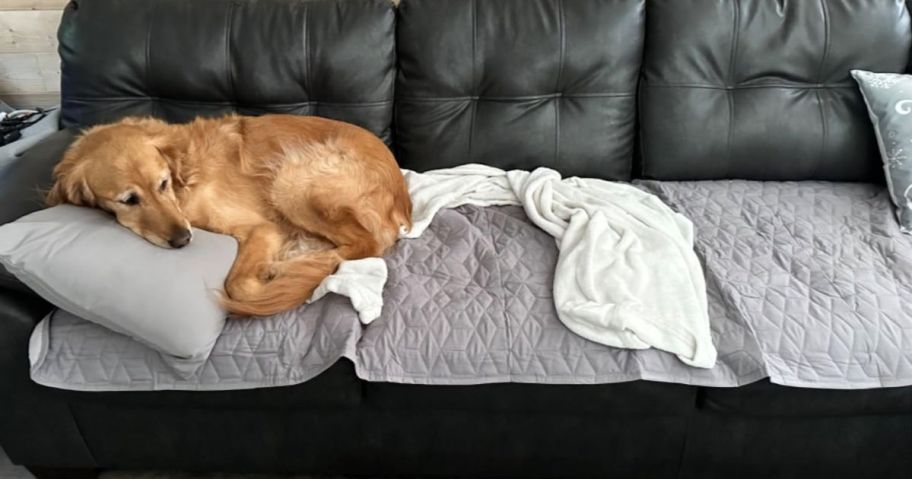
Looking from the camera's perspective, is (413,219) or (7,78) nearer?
(413,219)

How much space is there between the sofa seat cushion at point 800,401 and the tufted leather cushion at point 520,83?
0.83 metres

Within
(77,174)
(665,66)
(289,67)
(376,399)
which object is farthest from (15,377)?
(665,66)

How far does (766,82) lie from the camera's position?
199 centimetres

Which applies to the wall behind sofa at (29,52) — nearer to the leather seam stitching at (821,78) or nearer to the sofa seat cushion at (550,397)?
the sofa seat cushion at (550,397)

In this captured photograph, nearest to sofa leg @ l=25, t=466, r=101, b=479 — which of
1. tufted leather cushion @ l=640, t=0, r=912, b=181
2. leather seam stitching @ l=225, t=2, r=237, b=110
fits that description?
leather seam stitching @ l=225, t=2, r=237, b=110

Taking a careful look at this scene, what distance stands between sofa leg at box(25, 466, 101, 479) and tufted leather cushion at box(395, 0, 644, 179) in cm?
122

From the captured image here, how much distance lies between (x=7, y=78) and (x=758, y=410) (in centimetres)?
263

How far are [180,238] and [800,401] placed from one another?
55.4 inches

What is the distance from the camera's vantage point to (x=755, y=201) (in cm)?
189

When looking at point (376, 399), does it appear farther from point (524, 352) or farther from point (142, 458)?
point (142, 458)

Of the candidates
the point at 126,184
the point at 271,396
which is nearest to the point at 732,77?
the point at 271,396

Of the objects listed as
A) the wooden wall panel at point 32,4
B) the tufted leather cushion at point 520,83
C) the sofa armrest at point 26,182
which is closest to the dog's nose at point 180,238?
the sofa armrest at point 26,182

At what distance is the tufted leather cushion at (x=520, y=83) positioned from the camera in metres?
1.95

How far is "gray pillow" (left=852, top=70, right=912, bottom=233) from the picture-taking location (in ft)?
5.88
